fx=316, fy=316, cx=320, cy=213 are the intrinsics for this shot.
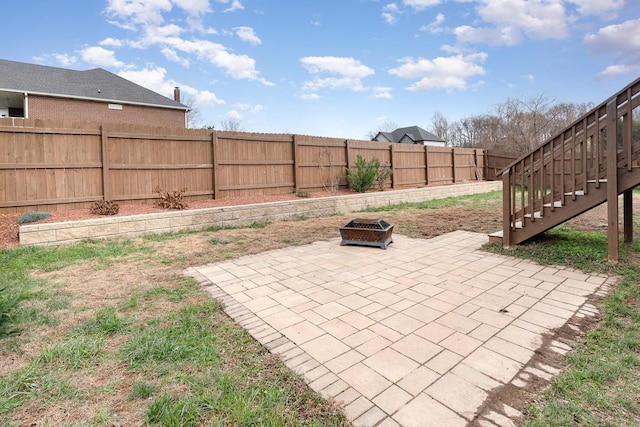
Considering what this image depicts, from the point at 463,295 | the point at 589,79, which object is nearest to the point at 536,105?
the point at 589,79

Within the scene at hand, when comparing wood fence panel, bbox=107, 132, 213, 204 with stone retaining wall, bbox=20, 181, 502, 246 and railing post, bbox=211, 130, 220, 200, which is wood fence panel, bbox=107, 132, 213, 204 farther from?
stone retaining wall, bbox=20, 181, 502, 246

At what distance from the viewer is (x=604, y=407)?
Answer: 5.04 feet

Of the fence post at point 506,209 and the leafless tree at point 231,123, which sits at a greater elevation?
the leafless tree at point 231,123

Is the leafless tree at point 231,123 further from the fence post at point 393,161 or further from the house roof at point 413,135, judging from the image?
the fence post at point 393,161

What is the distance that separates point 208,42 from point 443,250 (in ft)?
37.7

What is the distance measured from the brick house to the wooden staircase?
17976 millimetres

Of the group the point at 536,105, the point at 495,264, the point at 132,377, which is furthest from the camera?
the point at 536,105

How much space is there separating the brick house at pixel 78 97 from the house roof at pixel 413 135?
2445 cm

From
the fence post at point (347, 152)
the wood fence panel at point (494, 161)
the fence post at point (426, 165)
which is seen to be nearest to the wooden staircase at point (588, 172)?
the fence post at point (347, 152)

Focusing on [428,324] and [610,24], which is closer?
[428,324]

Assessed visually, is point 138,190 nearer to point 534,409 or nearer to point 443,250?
point 443,250

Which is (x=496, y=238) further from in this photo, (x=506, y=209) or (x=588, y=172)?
(x=588, y=172)

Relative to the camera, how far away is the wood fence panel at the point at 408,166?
11895 millimetres

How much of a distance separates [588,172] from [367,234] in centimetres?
297
